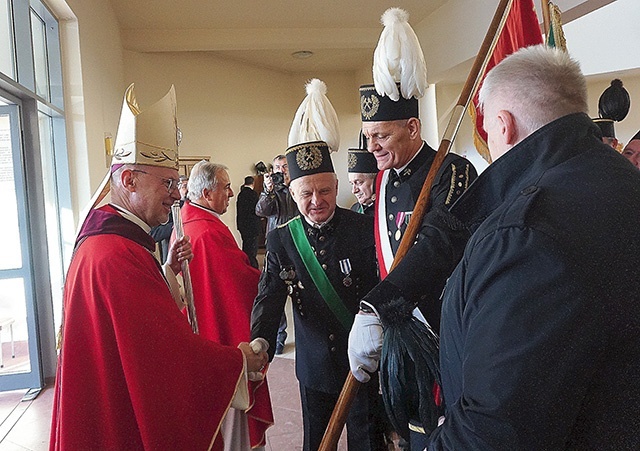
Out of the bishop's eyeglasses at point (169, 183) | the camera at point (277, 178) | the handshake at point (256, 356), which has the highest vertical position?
the camera at point (277, 178)

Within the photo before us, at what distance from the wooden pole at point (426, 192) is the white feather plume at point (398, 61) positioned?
0.57ft

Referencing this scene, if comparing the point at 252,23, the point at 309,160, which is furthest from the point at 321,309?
the point at 252,23

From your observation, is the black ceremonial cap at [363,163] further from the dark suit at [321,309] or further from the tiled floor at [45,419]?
the tiled floor at [45,419]

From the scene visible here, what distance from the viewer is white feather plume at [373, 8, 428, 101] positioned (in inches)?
70.9

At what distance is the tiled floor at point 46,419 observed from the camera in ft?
9.65

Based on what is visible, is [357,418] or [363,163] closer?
[357,418]

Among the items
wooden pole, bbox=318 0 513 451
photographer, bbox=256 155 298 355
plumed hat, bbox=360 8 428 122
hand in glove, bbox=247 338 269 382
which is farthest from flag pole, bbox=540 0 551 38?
photographer, bbox=256 155 298 355

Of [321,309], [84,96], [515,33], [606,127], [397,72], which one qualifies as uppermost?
[84,96]

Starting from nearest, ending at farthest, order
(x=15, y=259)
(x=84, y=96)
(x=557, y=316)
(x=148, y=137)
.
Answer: (x=557, y=316), (x=148, y=137), (x=15, y=259), (x=84, y=96)

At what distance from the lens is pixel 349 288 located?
202 centimetres

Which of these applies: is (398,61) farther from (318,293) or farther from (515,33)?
(318,293)

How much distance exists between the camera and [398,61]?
1.83 m

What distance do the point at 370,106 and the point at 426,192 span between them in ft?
1.38

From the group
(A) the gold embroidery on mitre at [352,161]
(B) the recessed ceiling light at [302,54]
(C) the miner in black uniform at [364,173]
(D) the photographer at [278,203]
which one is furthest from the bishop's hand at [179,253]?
(B) the recessed ceiling light at [302,54]
